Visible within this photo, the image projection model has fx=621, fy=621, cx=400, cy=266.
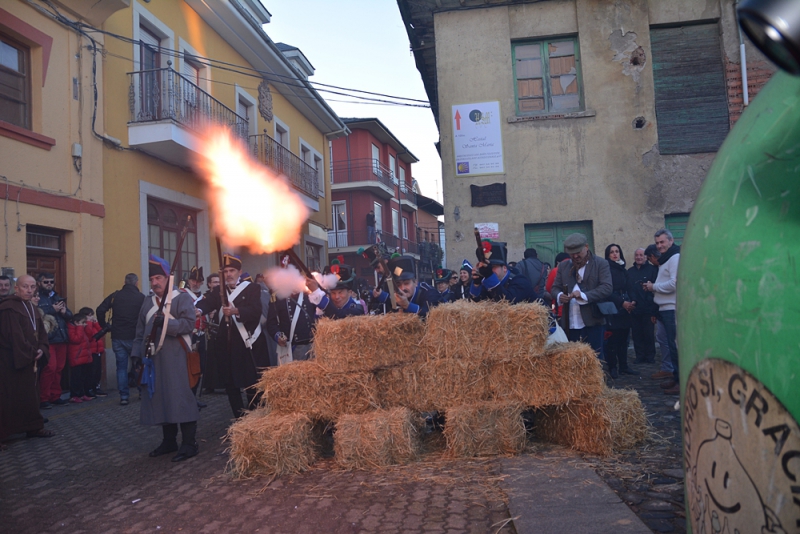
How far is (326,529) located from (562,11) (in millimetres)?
12318

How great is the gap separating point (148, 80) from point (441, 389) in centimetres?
1107

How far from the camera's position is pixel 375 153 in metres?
40.8

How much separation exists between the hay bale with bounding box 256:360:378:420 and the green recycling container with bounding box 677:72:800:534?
13.5 ft

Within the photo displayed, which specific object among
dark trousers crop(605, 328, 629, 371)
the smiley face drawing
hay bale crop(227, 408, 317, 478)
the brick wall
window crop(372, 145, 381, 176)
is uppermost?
window crop(372, 145, 381, 176)

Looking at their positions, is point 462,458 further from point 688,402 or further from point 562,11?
point 562,11

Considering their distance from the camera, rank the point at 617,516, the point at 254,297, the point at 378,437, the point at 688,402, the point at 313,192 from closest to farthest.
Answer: the point at 688,402
the point at 617,516
the point at 378,437
the point at 254,297
the point at 313,192

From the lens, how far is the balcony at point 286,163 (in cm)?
1844

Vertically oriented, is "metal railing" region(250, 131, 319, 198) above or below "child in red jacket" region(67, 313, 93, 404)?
above

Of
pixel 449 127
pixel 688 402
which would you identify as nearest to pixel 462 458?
pixel 688 402

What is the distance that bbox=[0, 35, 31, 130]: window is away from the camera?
406 inches

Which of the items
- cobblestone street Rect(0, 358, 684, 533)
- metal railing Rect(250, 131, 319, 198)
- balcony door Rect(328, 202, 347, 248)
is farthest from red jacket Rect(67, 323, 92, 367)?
balcony door Rect(328, 202, 347, 248)

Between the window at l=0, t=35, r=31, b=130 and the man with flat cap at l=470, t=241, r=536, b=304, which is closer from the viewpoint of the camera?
the man with flat cap at l=470, t=241, r=536, b=304

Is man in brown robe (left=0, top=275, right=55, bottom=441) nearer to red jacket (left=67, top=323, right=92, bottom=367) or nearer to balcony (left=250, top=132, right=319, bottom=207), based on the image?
red jacket (left=67, top=323, right=92, bottom=367)

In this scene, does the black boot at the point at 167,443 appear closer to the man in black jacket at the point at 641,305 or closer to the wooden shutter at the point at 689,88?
the man in black jacket at the point at 641,305
